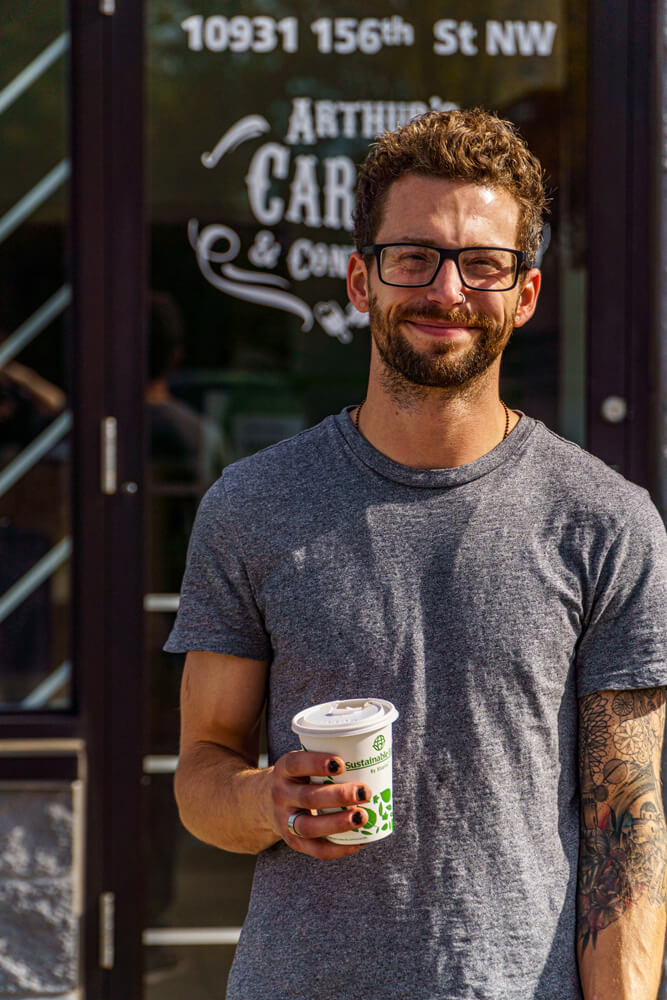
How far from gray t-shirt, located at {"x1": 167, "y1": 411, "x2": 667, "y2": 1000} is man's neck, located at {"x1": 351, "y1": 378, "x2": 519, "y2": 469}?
3 cm

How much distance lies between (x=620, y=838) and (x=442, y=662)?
39cm

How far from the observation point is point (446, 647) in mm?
1835

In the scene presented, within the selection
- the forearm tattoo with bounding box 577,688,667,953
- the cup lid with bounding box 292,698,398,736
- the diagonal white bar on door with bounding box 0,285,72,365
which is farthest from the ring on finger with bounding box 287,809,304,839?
the diagonal white bar on door with bounding box 0,285,72,365

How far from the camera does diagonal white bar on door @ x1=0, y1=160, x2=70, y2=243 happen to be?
370cm

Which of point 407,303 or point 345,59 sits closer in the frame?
point 407,303

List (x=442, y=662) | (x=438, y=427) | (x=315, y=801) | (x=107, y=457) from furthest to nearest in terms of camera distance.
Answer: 1. (x=107, y=457)
2. (x=438, y=427)
3. (x=442, y=662)
4. (x=315, y=801)

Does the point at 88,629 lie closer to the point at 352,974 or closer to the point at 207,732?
the point at 207,732

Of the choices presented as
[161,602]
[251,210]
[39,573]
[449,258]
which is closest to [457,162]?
[449,258]

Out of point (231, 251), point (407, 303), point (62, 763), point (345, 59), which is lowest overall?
point (62, 763)

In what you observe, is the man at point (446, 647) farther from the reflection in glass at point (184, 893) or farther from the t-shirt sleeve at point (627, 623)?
the reflection in glass at point (184, 893)

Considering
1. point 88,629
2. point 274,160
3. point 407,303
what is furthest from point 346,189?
point 407,303

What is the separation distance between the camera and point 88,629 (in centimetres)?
366

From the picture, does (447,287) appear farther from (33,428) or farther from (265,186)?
(33,428)

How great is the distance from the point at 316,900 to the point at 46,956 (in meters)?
2.11
